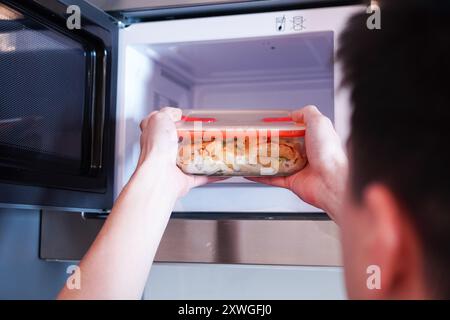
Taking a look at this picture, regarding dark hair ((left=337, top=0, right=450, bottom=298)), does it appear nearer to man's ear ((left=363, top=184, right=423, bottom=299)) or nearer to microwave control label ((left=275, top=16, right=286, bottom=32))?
man's ear ((left=363, top=184, right=423, bottom=299))

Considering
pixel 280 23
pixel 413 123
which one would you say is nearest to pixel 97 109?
pixel 280 23

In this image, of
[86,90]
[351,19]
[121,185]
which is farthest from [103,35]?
[351,19]

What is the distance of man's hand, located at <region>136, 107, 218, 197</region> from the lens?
2.30 feet

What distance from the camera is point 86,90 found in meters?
0.78

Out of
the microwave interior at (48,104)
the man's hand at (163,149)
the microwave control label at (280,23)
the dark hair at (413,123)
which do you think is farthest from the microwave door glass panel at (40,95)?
the dark hair at (413,123)

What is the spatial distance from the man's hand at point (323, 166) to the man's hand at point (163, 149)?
0.60 ft

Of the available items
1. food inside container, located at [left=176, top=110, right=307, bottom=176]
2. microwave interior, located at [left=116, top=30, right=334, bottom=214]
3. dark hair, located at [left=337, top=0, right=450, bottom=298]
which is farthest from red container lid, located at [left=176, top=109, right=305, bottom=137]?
dark hair, located at [left=337, top=0, right=450, bottom=298]

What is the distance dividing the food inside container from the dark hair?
24 centimetres

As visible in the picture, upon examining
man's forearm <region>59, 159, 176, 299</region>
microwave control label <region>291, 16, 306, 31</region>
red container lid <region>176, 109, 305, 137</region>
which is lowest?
man's forearm <region>59, 159, 176, 299</region>

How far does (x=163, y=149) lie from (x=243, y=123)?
13 centimetres

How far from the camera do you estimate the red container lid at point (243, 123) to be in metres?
0.70

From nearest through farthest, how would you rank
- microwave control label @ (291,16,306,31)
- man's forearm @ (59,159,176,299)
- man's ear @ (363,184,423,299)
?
1. man's ear @ (363,184,423,299)
2. man's forearm @ (59,159,176,299)
3. microwave control label @ (291,16,306,31)

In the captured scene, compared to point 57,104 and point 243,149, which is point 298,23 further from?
point 57,104
